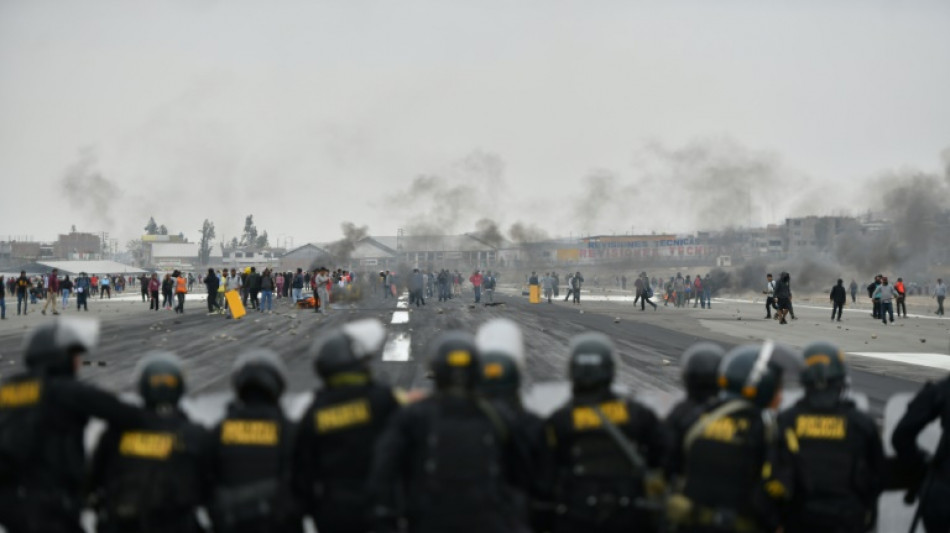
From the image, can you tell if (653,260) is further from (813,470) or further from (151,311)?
(813,470)

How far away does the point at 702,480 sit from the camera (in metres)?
4.09

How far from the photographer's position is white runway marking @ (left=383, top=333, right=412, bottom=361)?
56.3 feet

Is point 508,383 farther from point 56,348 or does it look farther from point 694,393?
point 56,348

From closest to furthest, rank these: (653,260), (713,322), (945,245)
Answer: (713,322), (945,245), (653,260)

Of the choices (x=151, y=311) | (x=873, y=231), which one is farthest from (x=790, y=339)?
(x=873, y=231)

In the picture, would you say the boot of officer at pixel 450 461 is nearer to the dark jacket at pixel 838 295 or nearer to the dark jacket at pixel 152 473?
the dark jacket at pixel 152 473

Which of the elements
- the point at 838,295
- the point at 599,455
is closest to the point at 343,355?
the point at 599,455

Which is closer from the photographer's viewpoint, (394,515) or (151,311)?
(394,515)

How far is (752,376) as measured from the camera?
4.29m

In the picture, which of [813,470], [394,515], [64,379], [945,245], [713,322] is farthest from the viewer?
[945,245]

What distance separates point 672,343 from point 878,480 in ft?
55.9

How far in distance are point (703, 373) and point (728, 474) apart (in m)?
0.54

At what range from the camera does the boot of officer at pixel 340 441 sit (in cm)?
404

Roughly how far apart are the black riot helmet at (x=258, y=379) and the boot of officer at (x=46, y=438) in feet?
1.57
